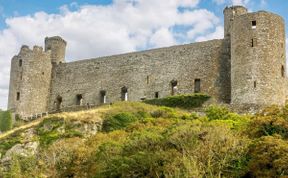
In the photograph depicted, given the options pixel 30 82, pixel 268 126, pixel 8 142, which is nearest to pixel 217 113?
pixel 268 126

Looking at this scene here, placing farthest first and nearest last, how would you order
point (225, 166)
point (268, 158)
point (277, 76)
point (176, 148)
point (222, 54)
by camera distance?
1. point (222, 54)
2. point (277, 76)
3. point (176, 148)
4. point (225, 166)
5. point (268, 158)

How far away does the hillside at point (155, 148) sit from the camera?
25328mm

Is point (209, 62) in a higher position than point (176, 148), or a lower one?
higher

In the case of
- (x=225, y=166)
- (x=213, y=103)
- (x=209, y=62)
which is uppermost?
(x=209, y=62)

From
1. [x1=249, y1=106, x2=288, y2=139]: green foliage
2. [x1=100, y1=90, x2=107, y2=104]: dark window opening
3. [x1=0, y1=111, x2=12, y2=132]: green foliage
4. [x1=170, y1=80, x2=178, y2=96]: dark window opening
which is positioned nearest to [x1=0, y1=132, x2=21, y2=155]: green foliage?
[x1=0, y1=111, x2=12, y2=132]: green foliage

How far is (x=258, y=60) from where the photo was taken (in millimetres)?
42281

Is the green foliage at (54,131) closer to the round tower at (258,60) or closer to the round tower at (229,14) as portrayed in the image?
the round tower at (258,60)

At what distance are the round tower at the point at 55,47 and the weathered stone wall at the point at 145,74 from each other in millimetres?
1016

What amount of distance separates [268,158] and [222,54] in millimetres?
22426

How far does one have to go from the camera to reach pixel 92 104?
5222 cm

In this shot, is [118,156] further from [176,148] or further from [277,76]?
[277,76]

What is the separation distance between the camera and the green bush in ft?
129

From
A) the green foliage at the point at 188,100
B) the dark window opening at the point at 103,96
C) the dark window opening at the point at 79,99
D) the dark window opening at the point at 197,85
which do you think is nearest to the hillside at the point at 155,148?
the green foliage at the point at 188,100

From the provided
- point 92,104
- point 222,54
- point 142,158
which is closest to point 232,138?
point 142,158
